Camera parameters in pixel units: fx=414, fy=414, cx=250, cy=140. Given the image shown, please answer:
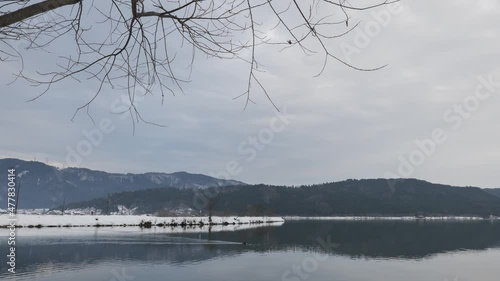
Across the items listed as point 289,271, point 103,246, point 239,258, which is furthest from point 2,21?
point 103,246

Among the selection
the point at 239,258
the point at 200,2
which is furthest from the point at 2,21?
the point at 239,258

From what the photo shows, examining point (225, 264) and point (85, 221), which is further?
point (85, 221)

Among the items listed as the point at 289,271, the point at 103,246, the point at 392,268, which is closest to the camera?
the point at 289,271

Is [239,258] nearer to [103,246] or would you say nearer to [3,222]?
[103,246]

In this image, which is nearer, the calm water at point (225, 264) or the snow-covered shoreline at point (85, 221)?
the calm water at point (225, 264)

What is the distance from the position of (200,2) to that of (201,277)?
952 inches

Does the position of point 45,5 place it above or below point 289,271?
above

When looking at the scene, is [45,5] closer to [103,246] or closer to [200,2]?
[200,2]

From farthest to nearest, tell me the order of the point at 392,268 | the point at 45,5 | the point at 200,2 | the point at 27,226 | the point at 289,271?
1. the point at 27,226
2. the point at 392,268
3. the point at 289,271
4. the point at 200,2
5. the point at 45,5

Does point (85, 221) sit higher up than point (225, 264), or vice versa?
point (85, 221)

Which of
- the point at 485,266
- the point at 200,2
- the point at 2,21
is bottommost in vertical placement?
the point at 485,266

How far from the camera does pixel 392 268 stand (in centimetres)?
3278

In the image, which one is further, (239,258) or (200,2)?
(239,258)

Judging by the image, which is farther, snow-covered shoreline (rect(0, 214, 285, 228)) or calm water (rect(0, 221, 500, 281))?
snow-covered shoreline (rect(0, 214, 285, 228))
